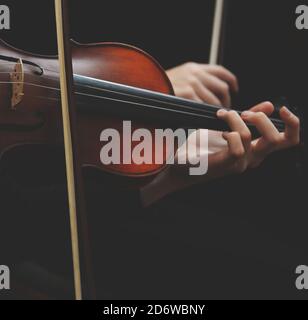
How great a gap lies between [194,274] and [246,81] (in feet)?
1.31

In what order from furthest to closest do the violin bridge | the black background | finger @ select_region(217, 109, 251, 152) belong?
the black background
finger @ select_region(217, 109, 251, 152)
the violin bridge

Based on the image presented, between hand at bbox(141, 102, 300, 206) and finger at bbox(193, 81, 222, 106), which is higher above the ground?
finger at bbox(193, 81, 222, 106)

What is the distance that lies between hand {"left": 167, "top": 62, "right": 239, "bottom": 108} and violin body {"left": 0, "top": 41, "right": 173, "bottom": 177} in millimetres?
174

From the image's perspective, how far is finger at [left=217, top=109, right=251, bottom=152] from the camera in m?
0.71

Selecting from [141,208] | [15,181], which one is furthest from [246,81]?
[15,181]

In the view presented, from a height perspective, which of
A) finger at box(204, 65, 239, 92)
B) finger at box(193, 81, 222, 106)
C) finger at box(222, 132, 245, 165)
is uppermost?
finger at box(204, 65, 239, 92)

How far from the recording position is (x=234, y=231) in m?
0.94

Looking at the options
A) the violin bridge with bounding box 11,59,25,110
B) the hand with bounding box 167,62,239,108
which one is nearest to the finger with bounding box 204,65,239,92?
the hand with bounding box 167,62,239,108

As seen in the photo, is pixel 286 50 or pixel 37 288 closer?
pixel 37 288

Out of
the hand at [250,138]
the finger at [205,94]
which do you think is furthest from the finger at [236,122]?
the finger at [205,94]

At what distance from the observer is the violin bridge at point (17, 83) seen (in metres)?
0.59

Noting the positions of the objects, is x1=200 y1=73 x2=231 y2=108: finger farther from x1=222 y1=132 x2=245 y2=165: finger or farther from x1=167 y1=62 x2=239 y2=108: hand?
x1=222 y1=132 x2=245 y2=165: finger

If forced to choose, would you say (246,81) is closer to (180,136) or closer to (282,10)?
(282,10)

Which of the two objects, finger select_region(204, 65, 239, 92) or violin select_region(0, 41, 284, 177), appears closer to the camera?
violin select_region(0, 41, 284, 177)
